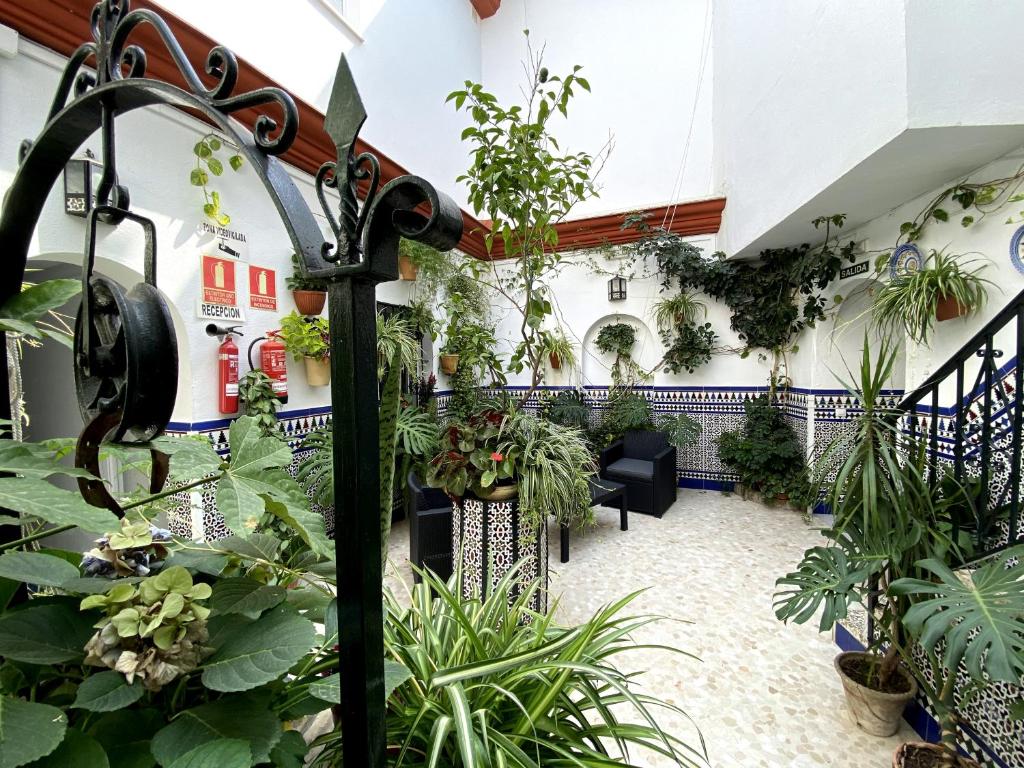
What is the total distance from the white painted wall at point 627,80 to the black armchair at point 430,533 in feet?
13.1

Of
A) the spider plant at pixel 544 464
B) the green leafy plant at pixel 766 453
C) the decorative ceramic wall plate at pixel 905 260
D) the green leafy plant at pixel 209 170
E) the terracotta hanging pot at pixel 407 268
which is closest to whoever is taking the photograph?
the spider plant at pixel 544 464

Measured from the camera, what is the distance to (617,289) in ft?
16.7

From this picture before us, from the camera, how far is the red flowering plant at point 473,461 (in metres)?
2.18

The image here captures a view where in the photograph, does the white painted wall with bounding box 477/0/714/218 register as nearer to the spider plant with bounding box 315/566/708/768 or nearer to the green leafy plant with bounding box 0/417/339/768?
the spider plant with bounding box 315/566/708/768

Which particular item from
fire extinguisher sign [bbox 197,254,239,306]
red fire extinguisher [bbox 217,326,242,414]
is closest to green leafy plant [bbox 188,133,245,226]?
fire extinguisher sign [bbox 197,254,239,306]

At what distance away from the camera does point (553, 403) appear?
516cm

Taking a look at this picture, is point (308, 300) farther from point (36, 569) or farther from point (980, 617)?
point (980, 617)

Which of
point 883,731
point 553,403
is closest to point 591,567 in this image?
point 883,731

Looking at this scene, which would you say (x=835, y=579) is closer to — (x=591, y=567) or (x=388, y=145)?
(x=591, y=567)

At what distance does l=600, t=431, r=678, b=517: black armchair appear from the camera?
160 inches

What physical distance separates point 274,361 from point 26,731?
8.36 feet

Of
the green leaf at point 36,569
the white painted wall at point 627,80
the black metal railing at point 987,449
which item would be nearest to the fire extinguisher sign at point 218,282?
the green leaf at point 36,569

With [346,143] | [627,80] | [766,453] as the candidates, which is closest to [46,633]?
[346,143]

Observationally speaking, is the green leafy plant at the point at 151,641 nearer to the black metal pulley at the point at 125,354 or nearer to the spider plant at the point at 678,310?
the black metal pulley at the point at 125,354
